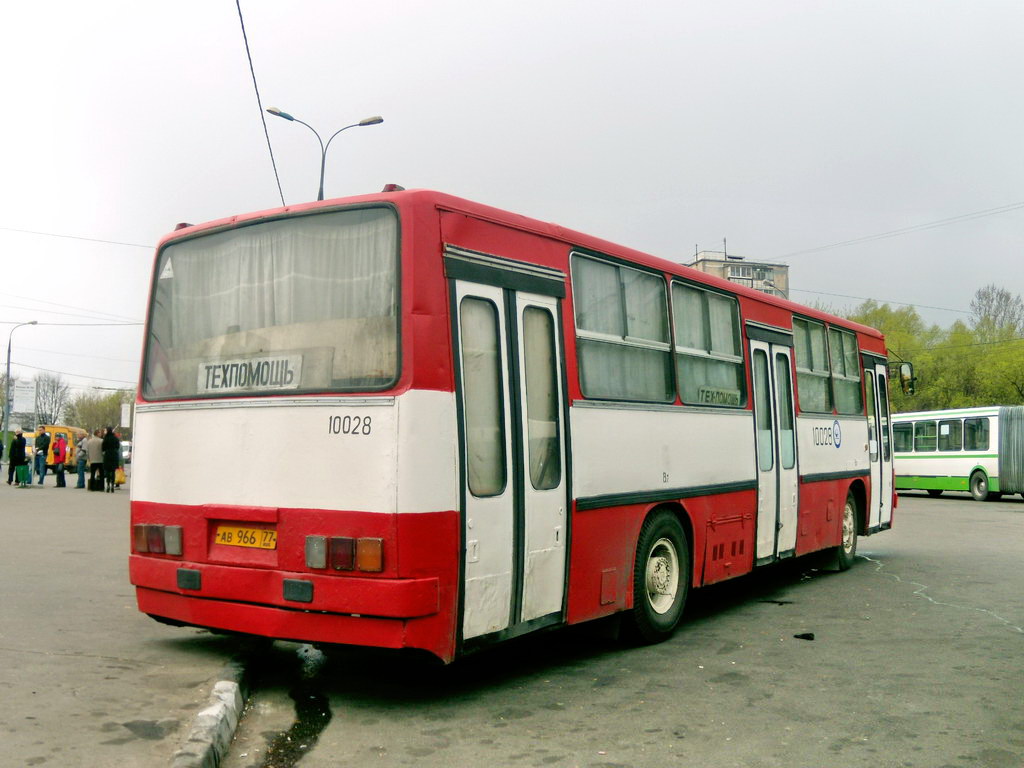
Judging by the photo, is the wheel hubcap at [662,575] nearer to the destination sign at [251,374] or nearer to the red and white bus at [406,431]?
the red and white bus at [406,431]

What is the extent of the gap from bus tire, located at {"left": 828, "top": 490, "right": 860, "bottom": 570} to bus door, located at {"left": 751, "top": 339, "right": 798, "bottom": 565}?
6.81 feet

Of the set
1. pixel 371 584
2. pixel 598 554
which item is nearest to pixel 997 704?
pixel 598 554

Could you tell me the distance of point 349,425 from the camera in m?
5.98

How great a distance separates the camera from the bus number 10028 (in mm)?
5918

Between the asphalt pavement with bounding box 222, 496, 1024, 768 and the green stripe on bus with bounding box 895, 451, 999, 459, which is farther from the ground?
the green stripe on bus with bounding box 895, 451, 999, 459

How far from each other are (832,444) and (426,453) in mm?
7974

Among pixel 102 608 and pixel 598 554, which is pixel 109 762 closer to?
pixel 598 554

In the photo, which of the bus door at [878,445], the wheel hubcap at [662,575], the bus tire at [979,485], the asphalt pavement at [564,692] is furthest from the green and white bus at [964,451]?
the wheel hubcap at [662,575]

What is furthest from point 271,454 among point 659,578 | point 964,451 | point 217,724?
point 964,451

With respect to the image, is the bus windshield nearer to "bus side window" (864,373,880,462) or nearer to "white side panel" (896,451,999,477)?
"bus side window" (864,373,880,462)

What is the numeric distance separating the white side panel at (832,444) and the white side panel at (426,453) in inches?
254

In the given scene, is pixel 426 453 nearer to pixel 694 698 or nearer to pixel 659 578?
pixel 694 698

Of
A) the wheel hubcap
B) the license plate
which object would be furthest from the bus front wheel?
the license plate

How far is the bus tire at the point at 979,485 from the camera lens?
32.2 m
